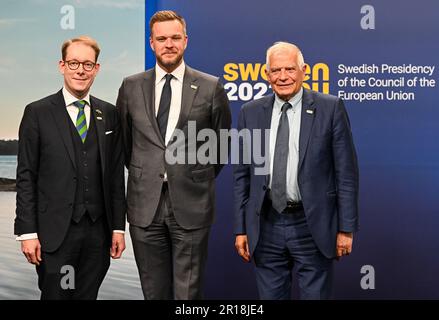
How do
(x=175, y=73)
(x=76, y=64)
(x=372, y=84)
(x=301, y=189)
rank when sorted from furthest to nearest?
1. (x=372, y=84)
2. (x=175, y=73)
3. (x=76, y=64)
4. (x=301, y=189)

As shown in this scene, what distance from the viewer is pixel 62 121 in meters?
2.83

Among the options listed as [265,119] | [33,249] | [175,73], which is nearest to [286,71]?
[265,119]

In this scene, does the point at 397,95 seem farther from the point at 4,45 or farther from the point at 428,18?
the point at 4,45

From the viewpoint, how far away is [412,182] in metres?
3.52

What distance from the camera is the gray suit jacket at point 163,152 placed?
2869 mm

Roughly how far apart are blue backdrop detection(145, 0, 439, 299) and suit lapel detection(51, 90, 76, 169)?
83 centimetres

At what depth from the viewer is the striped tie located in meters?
2.86

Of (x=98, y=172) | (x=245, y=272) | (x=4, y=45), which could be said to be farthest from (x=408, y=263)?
(x=4, y=45)

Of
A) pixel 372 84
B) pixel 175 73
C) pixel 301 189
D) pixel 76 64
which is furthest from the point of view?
pixel 372 84

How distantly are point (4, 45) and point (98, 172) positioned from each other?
5.16ft

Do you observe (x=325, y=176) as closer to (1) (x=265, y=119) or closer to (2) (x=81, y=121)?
(1) (x=265, y=119)

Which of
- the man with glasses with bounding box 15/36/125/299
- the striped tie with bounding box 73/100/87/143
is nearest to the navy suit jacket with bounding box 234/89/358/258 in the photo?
the man with glasses with bounding box 15/36/125/299

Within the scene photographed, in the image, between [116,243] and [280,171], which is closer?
[280,171]

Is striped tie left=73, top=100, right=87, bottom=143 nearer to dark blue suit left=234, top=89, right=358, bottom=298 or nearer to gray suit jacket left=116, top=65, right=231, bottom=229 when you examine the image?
gray suit jacket left=116, top=65, right=231, bottom=229
